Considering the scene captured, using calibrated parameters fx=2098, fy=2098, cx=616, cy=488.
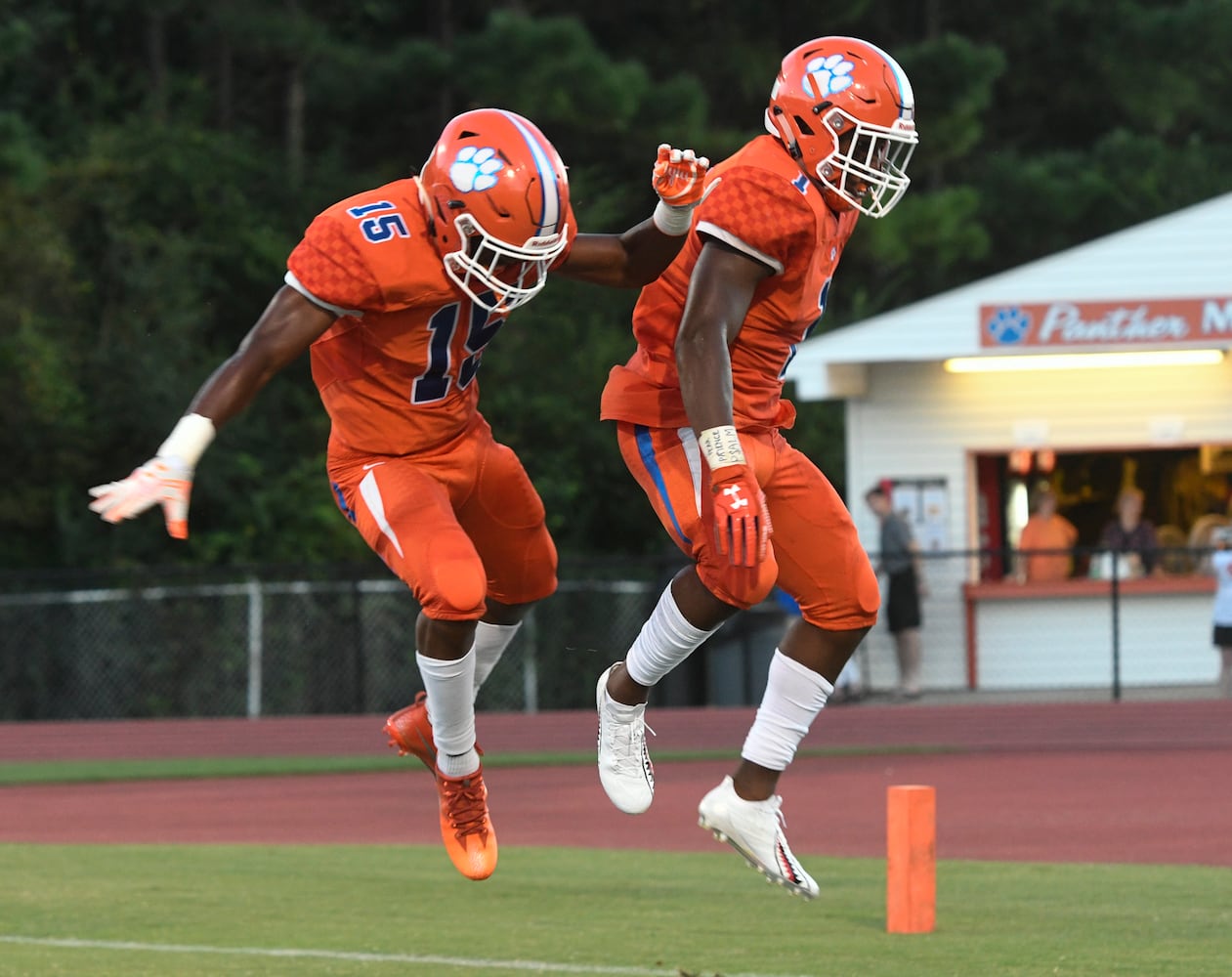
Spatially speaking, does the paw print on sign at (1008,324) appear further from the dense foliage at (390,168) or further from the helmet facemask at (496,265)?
the helmet facemask at (496,265)

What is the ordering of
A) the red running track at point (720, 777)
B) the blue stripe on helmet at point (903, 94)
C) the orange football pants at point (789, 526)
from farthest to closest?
the red running track at point (720, 777), the orange football pants at point (789, 526), the blue stripe on helmet at point (903, 94)

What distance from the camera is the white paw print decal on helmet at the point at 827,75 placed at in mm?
5910

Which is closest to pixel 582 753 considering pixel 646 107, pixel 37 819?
pixel 37 819

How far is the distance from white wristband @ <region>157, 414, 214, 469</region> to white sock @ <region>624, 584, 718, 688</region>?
1437 mm

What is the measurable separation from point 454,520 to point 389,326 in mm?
592

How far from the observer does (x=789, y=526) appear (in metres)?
6.09

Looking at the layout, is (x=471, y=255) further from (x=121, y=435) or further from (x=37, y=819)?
(x=121, y=435)

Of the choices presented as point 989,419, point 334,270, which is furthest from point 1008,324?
point 334,270

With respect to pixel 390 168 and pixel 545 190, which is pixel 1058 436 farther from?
pixel 545 190

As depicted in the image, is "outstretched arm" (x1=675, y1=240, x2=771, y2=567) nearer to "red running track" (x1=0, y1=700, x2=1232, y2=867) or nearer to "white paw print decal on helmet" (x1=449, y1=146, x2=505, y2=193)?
"white paw print decal on helmet" (x1=449, y1=146, x2=505, y2=193)

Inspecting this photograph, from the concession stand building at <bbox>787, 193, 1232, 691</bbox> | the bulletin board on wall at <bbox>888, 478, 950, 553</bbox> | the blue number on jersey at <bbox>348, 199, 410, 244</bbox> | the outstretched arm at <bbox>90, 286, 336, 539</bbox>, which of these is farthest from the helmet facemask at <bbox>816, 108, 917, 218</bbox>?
the bulletin board on wall at <bbox>888, 478, 950, 553</bbox>

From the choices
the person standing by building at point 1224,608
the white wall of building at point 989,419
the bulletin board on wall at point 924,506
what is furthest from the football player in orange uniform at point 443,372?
the bulletin board on wall at point 924,506

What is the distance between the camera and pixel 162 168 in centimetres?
2681

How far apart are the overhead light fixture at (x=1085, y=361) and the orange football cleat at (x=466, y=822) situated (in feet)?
42.1
